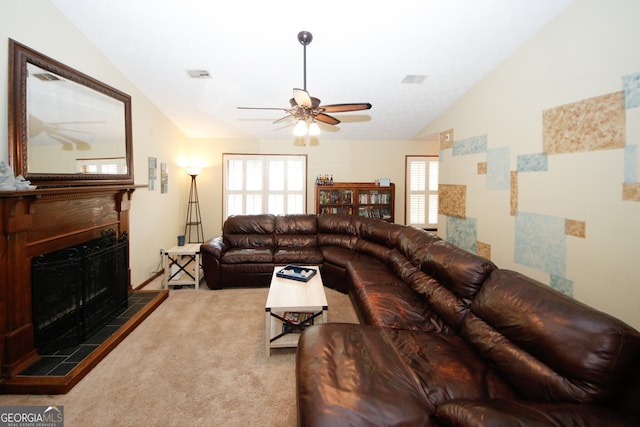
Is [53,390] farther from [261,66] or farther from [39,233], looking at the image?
[261,66]

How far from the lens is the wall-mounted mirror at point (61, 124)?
2.17 meters

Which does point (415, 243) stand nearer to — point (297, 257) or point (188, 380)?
point (297, 257)

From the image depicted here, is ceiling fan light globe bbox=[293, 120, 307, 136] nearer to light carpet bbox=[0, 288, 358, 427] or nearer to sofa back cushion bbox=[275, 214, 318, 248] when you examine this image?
light carpet bbox=[0, 288, 358, 427]

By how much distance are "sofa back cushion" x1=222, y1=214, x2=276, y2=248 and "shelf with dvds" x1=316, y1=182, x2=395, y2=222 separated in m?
1.51

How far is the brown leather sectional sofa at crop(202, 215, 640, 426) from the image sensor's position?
1.14m

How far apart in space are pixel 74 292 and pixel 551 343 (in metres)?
3.55

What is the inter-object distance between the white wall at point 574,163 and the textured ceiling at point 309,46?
1.06 feet

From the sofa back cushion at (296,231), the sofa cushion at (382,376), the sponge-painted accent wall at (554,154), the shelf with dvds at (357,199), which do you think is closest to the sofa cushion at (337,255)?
the sofa back cushion at (296,231)

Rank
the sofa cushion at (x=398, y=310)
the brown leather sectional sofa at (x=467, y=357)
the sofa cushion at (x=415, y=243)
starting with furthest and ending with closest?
→ the sofa cushion at (x=415, y=243), the sofa cushion at (x=398, y=310), the brown leather sectional sofa at (x=467, y=357)

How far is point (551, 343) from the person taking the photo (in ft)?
4.30

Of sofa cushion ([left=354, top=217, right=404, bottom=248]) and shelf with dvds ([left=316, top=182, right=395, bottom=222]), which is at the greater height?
shelf with dvds ([left=316, top=182, right=395, bottom=222])

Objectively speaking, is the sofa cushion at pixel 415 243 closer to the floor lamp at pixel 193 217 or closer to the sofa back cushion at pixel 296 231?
the sofa back cushion at pixel 296 231

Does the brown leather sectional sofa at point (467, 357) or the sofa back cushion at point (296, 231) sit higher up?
the sofa back cushion at point (296, 231)

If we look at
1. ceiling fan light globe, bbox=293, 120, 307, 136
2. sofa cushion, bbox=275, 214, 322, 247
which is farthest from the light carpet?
ceiling fan light globe, bbox=293, 120, 307, 136
